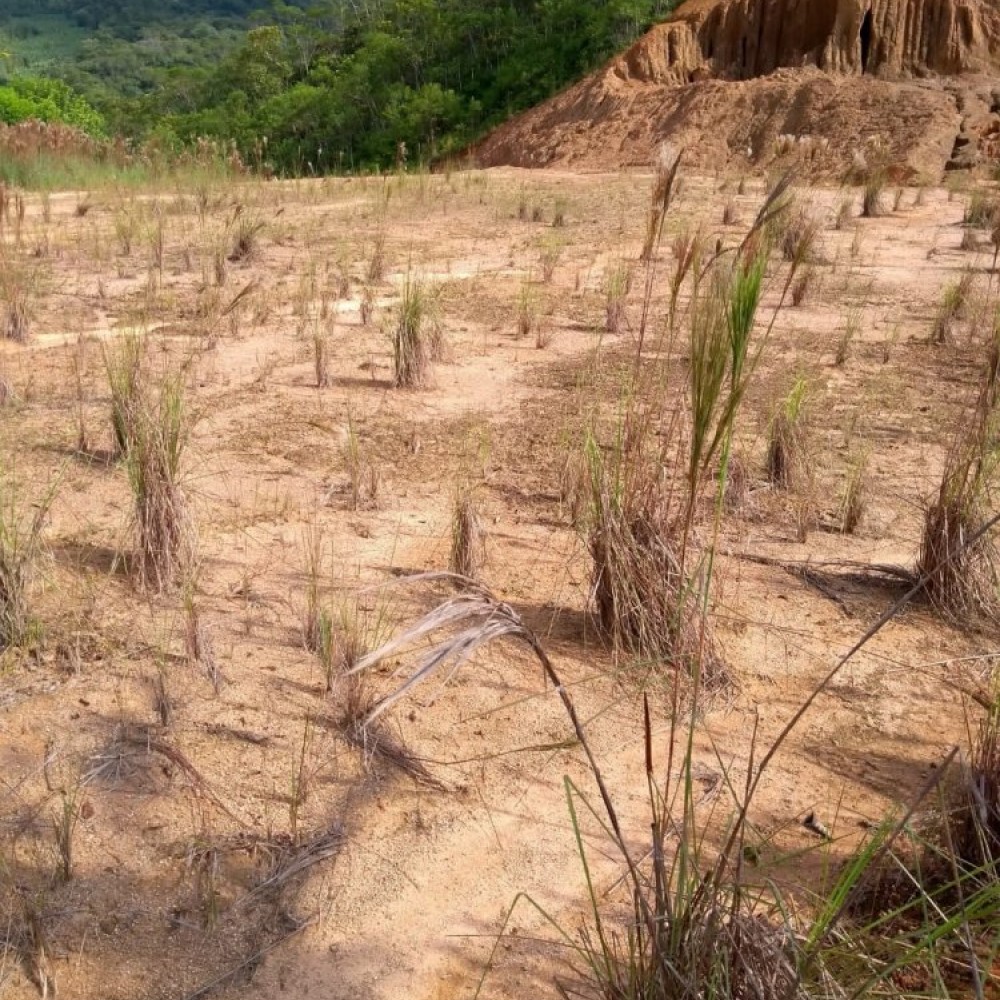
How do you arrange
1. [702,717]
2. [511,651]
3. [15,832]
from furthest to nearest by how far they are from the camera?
[511,651], [702,717], [15,832]

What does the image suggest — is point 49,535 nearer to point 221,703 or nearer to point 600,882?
point 221,703

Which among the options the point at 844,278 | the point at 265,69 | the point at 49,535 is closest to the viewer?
the point at 49,535

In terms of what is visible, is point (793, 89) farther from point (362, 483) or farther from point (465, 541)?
point (465, 541)

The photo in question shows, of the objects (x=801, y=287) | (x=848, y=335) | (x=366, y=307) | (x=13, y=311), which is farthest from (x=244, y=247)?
(x=848, y=335)

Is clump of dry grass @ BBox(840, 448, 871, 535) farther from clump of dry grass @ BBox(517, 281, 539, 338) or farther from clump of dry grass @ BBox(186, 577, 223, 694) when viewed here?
clump of dry grass @ BBox(517, 281, 539, 338)

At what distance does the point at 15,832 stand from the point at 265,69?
37094mm

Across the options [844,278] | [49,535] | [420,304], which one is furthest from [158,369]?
[844,278]

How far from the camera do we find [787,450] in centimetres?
407

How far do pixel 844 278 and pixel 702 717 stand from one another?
19.4ft

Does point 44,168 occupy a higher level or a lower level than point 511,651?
higher

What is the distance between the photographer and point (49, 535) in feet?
11.4

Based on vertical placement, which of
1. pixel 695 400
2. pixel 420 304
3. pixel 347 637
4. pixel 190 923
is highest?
pixel 695 400

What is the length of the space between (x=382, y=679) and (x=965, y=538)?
1.70m

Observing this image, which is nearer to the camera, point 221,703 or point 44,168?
point 221,703
